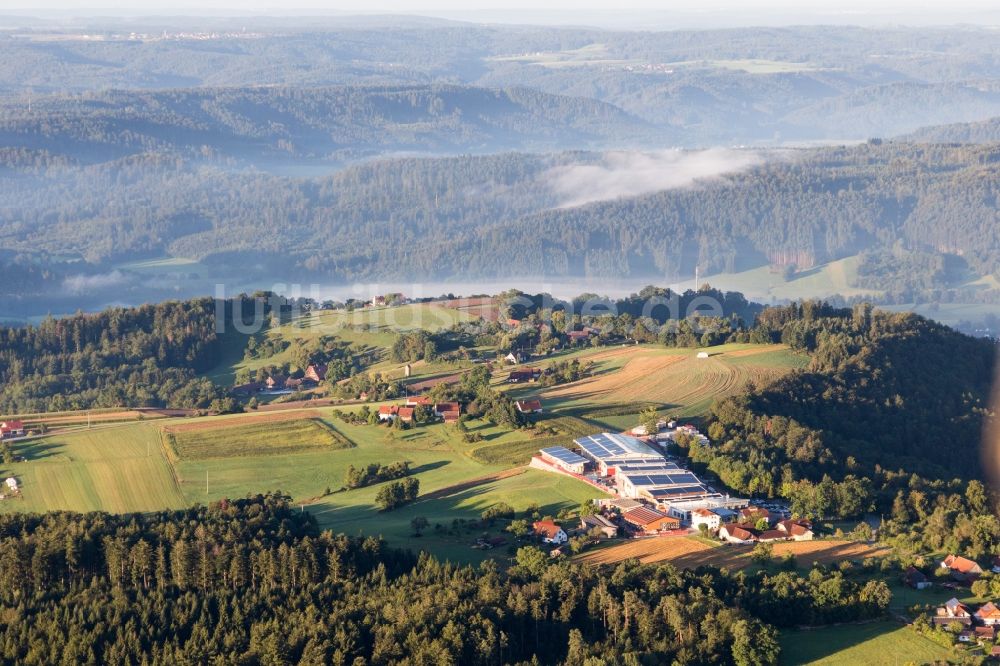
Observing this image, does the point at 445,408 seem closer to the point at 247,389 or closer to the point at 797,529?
the point at 247,389

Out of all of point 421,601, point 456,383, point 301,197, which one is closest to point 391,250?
point 301,197

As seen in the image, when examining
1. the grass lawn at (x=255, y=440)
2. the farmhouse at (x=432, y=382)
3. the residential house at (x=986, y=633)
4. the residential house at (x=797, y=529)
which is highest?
the residential house at (x=986, y=633)

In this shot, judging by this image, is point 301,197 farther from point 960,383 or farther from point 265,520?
point 265,520

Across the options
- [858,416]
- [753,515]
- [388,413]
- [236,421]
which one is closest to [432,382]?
[388,413]

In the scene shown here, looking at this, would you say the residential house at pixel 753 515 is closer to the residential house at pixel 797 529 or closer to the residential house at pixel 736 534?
the residential house at pixel 797 529

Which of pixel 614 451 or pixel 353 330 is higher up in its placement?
pixel 614 451

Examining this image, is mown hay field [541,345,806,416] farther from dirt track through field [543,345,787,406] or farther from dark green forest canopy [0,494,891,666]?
dark green forest canopy [0,494,891,666]

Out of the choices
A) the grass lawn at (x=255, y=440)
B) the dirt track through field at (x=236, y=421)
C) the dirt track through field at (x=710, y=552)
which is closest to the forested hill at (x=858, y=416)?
the dirt track through field at (x=710, y=552)
